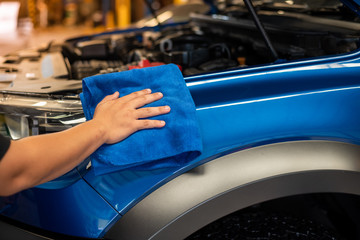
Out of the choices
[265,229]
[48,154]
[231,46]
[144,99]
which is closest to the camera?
[48,154]

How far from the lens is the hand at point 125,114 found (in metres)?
0.88

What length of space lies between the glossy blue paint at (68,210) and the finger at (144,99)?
251 millimetres

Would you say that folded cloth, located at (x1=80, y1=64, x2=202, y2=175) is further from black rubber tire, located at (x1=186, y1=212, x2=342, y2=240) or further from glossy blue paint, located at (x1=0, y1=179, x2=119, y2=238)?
black rubber tire, located at (x1=186, y1=212, x2=342, y2=240)

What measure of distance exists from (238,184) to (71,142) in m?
0.46

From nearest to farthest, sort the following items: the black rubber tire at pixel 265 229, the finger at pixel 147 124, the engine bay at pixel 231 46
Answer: the finger at pixel 147 124, the black rubber tire at pixel 265 229, the engine bay at pixel 231 46

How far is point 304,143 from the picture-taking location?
101 centimetres

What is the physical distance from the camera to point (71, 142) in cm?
85

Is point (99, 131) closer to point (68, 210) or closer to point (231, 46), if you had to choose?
point (68, 210)

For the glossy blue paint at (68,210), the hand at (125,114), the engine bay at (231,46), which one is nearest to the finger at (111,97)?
the hand at (125,114)

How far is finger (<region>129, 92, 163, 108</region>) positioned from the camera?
929 mm

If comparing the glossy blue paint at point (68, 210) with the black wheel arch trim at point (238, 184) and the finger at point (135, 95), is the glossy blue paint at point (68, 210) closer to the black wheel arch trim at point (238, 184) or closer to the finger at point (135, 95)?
the black wheel arch trim at point (238, 184)

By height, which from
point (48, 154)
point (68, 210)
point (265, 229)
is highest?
point (48, 154)

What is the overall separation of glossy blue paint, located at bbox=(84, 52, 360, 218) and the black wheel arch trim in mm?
27

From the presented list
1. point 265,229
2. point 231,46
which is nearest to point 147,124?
point 265,229
